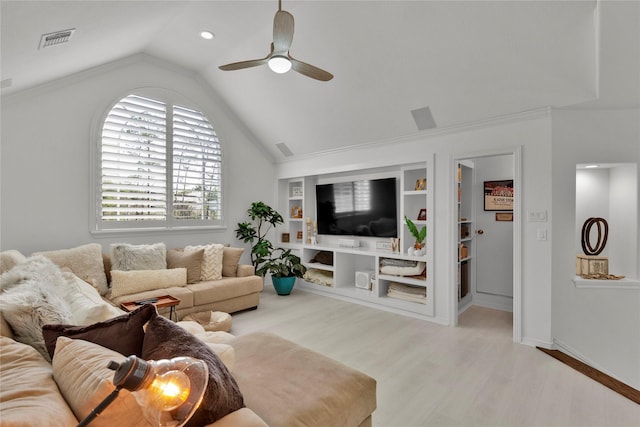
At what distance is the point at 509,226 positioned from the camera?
4453 mm

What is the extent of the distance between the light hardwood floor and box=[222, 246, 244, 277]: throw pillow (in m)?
0.62

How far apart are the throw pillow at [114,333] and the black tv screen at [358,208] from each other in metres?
3.70

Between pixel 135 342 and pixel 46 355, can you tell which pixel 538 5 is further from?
pixel 46 355

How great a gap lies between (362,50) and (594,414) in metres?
3.59

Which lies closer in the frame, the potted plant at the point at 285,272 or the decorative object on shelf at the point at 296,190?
the potted plant at the point at 285,272

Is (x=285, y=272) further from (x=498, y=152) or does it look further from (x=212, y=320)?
(x=498, y=152)

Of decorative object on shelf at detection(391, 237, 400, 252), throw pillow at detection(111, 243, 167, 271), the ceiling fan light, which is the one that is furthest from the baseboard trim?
throw pillow at detection(111, 243, 167, 271)

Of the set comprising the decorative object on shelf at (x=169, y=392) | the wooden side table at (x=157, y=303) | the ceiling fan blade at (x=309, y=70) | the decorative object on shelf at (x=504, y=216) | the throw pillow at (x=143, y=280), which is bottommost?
the wooden side table at (x=157, y=303)

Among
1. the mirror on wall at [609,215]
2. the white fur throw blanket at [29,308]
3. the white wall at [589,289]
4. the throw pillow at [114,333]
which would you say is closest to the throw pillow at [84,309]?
A: the white fur throw blanket at [29,308]

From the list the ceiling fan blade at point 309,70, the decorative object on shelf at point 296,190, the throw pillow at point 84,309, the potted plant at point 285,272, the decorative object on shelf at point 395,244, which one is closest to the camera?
the throw pillow at point 84,309

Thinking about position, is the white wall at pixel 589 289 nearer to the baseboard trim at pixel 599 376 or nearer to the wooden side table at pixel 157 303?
the baseboard trim at pixel 599 376

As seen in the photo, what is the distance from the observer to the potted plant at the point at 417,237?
4.15 m

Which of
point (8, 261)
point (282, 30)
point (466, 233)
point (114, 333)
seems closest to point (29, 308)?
point (114, 333)

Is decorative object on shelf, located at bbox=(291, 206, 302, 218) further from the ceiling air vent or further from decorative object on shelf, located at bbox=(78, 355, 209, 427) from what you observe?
decorative object on shelf, located at bbox=(78, 355, 209, 427)
